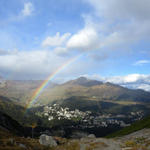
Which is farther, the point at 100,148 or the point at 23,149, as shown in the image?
the point at 100,148

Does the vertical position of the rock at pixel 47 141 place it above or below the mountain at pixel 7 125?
above

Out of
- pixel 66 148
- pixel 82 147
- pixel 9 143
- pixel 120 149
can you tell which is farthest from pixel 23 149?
pixel 120 149

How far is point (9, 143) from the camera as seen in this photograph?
114 feet

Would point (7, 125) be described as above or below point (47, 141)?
below

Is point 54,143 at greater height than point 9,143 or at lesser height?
lesser

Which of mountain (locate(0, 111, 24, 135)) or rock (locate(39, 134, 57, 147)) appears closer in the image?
rock (locate(39, 134, 57, 147))

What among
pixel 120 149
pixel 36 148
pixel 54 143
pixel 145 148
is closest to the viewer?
pixel 145 148

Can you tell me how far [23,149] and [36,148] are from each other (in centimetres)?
471

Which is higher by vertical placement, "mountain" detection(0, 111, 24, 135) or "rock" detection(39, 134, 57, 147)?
"rock" detection(39, 134, 57, 147)

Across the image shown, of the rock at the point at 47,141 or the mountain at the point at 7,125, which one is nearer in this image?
the rock at the point at 47,141

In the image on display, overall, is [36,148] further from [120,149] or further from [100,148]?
[120,149]

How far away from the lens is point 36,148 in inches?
1430

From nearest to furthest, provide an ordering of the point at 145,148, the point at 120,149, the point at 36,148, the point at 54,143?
the point at 145,148
the point at 120,149
the point at 36,148
the point at 54,143

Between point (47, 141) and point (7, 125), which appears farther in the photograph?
point (7, 125)
